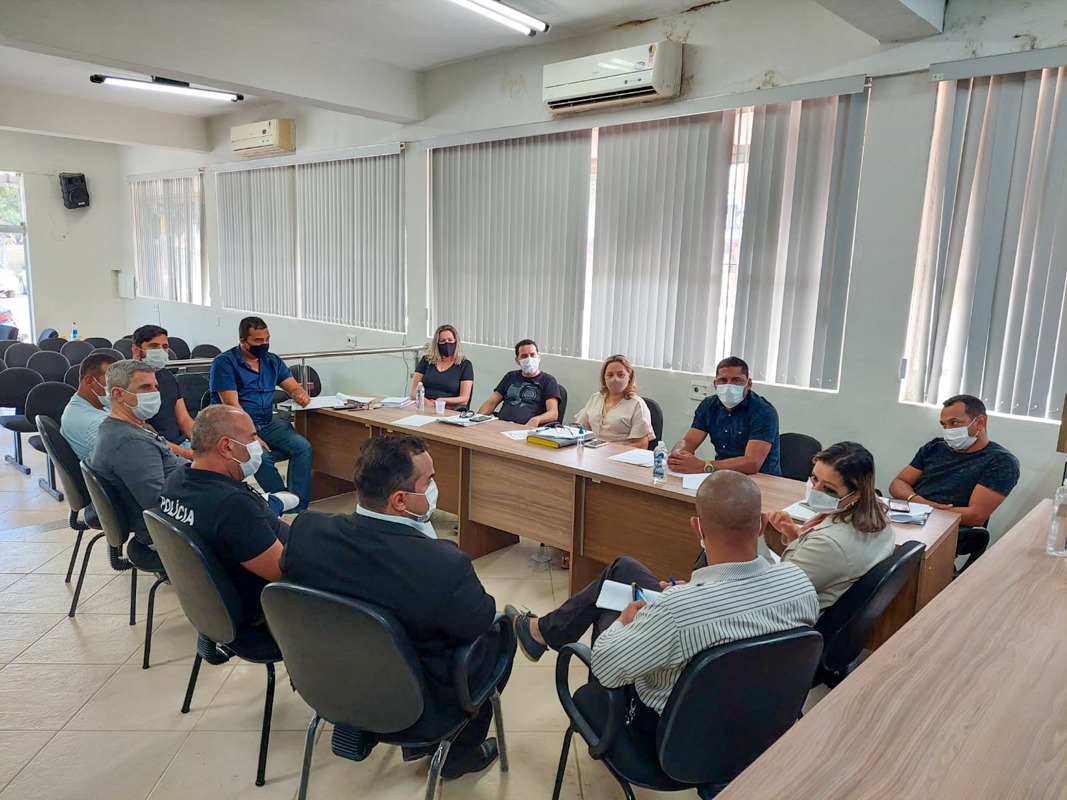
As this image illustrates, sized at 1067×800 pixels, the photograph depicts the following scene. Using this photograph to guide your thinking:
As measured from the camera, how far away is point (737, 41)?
→ 162 inches

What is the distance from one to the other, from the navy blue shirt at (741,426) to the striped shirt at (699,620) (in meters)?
1.82

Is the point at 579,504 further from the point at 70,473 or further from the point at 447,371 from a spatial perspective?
the point at 70,473

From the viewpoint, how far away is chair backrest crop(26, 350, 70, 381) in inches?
237

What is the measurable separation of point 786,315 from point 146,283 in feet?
28.7

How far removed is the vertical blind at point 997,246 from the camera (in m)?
3.22

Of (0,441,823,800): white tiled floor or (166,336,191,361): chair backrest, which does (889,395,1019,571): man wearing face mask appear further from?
(166,336,191,361): chair backrest

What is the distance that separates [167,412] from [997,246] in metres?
4.51

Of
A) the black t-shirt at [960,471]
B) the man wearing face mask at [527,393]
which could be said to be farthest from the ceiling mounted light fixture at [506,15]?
the black t-shirt at [960,471]

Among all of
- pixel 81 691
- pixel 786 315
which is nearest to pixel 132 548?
pixel 81 691

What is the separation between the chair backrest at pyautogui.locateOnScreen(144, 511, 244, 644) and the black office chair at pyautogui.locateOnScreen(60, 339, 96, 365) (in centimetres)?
539

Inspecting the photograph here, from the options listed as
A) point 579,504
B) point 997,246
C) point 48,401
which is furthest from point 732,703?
point 48,401

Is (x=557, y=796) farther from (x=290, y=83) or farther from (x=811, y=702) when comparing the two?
(x=290, y=83)

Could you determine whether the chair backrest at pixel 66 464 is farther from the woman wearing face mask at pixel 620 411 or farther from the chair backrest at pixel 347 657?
the woman wearing face mask at pixel 620 411

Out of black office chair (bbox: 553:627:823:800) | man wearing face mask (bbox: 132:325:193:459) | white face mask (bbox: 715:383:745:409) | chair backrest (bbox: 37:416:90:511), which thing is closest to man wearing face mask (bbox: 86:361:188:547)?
chair backrest (bbox: 37:416:90:511)
